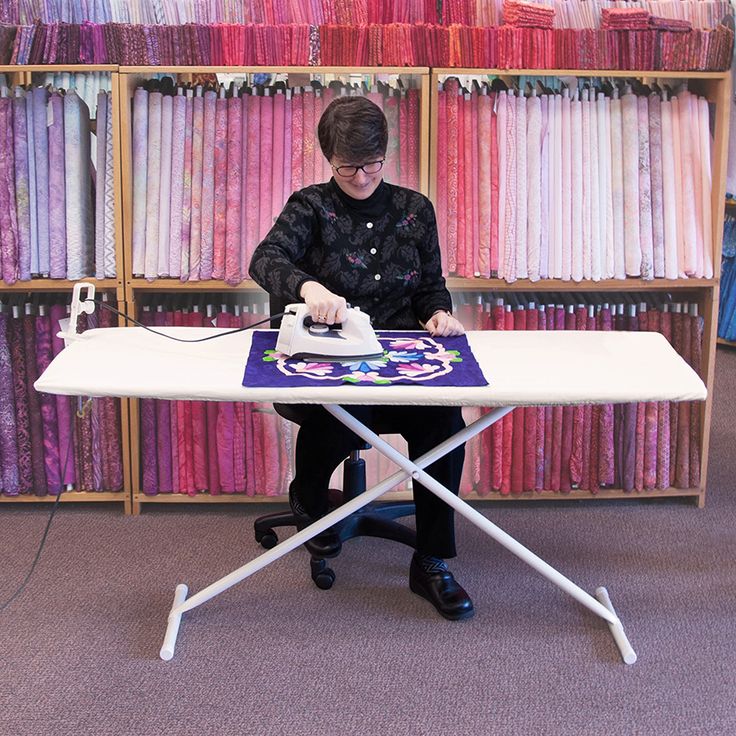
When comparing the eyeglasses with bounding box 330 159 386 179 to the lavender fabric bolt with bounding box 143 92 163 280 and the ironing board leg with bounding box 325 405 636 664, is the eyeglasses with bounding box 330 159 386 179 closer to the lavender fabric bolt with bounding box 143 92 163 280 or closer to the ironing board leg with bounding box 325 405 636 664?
the ironing board leg with bounding box 325 405 636 664

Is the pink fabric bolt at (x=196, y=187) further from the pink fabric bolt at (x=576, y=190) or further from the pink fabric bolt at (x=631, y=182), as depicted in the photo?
the pink fabric bolt at (x=631, y=182)

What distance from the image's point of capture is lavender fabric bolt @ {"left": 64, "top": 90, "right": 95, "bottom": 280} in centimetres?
312

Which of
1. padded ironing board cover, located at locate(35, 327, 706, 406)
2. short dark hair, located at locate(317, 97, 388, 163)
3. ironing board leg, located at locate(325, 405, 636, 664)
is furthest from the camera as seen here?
short dark hair, located at locate(317, 97, 388, 163)

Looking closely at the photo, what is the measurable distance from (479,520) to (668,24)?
1656 millimetres

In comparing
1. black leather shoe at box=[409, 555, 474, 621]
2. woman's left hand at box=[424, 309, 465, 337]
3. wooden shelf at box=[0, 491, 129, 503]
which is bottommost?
black leather shoe at box=[409, 555, 474, 621]

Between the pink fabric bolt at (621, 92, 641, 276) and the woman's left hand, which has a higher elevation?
the pink fabric bolt at (621, 92, 641, 276)

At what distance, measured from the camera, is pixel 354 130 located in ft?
8.14

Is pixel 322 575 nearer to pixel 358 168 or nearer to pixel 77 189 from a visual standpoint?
pixel 358 168

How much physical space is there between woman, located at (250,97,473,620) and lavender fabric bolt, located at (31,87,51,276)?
2.91 feet

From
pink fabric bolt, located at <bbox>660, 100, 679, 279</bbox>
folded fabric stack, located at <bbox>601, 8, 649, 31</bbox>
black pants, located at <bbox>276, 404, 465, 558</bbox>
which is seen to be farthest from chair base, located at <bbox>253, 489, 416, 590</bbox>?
folded fabric stack, located at <bbox>601, 8, 649, 31</bbox>

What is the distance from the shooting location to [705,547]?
10.2 feet

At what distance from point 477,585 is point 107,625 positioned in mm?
963

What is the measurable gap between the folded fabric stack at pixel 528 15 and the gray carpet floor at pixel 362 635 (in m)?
1.50

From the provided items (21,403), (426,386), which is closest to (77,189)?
(21,403)
